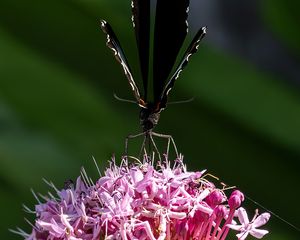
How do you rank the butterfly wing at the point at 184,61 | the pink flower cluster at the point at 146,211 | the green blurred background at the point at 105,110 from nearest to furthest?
the pink flower cluster at the point at 146,211 → the butterfly wing at the point at 184,61 → the green blurred background at the point at 105,110

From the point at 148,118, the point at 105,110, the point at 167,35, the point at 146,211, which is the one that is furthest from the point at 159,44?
the point at 105,110

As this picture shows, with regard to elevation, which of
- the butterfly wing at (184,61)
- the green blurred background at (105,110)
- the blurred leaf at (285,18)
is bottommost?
the green blurred background at (105,110)

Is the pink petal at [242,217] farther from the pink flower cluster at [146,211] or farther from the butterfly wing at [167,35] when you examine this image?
the butterfly wing at [167,35]

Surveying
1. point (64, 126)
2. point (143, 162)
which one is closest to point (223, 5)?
point (64, 126)

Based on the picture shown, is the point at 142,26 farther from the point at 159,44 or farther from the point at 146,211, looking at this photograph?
the point at 146,211

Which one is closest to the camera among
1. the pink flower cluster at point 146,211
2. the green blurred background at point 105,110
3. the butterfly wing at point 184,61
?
the pink flower cluster at point 146,211

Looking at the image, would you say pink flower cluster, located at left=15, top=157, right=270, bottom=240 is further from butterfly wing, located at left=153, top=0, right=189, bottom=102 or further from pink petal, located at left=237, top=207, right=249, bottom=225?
butterfly wing, located at left=153, top=0, right=189, bottom=102

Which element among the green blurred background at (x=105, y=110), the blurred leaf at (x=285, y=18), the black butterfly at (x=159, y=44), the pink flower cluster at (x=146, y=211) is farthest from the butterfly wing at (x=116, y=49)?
the blurred leaf at (x=285, y=18)
